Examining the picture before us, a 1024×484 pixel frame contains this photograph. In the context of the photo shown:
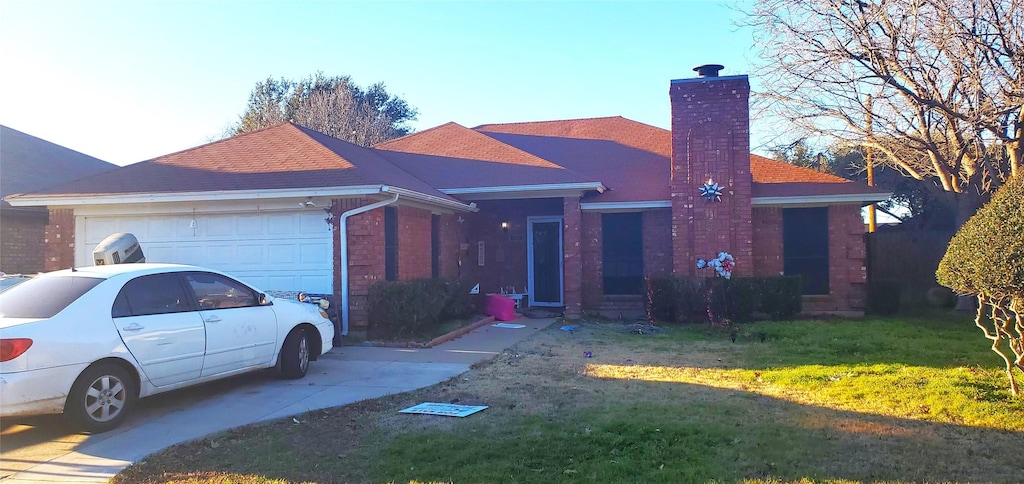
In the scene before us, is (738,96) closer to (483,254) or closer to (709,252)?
(709,252)

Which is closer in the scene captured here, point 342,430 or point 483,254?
point 342,430

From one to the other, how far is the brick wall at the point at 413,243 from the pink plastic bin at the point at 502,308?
68.0 inches

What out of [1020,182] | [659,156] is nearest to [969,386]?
[1020,182]

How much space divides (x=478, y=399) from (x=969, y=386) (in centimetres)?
495

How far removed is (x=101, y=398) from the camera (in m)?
5.75

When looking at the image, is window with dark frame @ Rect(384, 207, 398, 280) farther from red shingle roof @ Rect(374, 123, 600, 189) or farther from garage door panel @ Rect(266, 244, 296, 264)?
red shingle roof @ Rect(374, 123, 600, 189)

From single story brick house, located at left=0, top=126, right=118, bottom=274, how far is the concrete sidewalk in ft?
22.7

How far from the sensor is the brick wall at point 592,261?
15.5 meters

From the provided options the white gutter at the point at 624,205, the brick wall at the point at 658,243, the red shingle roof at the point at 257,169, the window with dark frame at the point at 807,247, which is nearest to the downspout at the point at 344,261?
the red shingle roof at the point at 257,169

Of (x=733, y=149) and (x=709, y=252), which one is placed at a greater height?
(x=733, y=149)

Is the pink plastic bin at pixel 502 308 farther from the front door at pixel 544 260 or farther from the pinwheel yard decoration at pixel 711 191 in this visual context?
the pinwheel yard decoration at pixel 711 191

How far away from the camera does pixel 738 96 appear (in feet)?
47.3

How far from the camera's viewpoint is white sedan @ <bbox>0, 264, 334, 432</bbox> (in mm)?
5305

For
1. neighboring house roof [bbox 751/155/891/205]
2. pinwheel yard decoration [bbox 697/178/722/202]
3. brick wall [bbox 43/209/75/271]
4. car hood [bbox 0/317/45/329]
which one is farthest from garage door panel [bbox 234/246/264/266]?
neighboring house roof [bbox 751/155/891/205]
